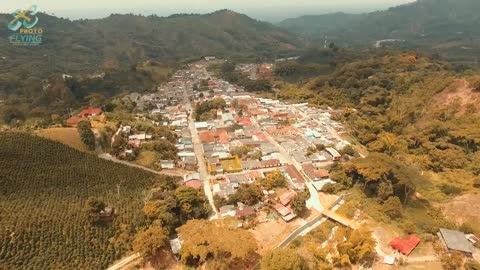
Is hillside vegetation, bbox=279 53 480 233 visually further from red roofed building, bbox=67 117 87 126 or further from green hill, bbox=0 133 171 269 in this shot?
red roofed building, bbox=67 117 87 126

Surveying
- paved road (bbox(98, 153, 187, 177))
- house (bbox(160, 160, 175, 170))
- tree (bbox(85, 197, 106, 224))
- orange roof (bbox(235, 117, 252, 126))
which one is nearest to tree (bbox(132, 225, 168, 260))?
tree (bbox(85, 197, 106, 224))

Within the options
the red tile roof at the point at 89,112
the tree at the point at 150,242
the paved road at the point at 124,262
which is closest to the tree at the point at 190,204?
the tree at the point at 150,242

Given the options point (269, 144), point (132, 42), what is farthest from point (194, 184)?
point (132, 42)

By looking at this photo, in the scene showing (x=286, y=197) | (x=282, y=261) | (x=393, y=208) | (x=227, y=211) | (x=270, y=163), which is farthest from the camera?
(x=270, y=163)

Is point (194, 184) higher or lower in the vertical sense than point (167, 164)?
lower

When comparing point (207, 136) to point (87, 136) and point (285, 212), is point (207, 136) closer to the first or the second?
point (87, 136)

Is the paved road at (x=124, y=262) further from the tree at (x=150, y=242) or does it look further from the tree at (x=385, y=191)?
the tree at (x=385, y=191)
